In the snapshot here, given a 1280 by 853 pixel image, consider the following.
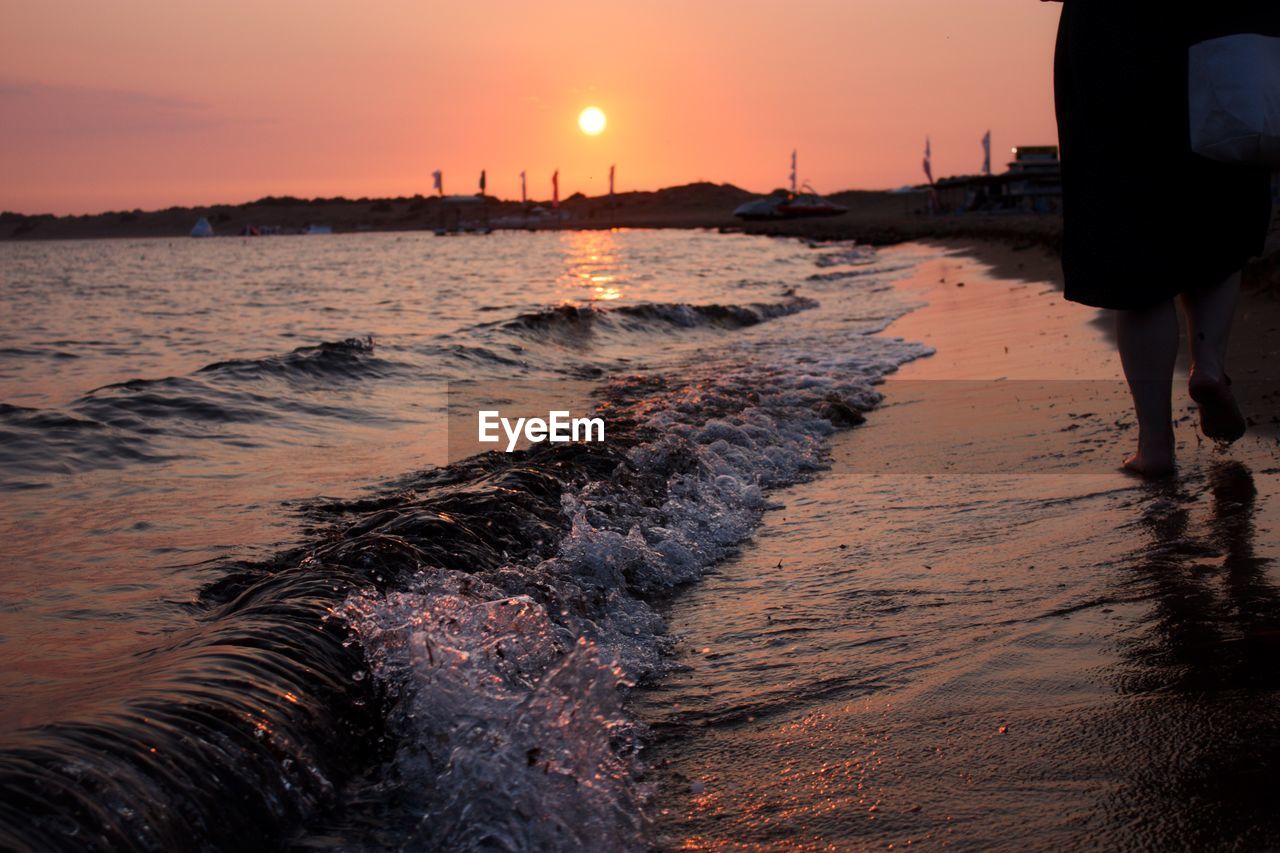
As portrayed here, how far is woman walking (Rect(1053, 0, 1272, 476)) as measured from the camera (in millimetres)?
2719

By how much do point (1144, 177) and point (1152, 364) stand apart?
0.52 m

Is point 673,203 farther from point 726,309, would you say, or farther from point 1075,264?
point 1075,264

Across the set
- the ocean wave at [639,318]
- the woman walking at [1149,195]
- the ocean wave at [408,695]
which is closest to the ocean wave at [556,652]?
the ocean wave at [408,695]

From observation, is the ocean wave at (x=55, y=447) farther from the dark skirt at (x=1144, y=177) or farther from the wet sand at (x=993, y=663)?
the dark skirt at (x=1144, y=177)

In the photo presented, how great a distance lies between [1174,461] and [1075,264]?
0.75 meters

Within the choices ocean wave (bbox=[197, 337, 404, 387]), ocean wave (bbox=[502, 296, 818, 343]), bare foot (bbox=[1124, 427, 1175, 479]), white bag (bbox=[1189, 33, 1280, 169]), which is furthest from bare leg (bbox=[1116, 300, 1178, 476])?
ocean wave (bbox=[502, 296, 818, 343])

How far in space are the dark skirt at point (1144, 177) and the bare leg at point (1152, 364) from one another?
0.26 ft

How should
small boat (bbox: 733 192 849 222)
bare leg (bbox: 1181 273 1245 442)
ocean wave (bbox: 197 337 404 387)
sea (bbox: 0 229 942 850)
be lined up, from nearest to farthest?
1. sea (bbox: 0 229 942 850)
2. bare leg (bbox: 1181 273 1245 442)
3. ocean wave (bbox: 197 337 404 387)
4. small boat (bbox: 733 192 849 222)

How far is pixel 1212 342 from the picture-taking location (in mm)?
2902

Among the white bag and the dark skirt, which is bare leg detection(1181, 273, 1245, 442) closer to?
the dark skirt

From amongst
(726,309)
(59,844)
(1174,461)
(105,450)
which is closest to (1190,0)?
(1174,461)

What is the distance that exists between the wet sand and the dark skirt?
656 mm

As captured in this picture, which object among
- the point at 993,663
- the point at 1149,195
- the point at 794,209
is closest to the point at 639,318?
the point at 1149,195

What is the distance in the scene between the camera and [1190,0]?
265 cm
